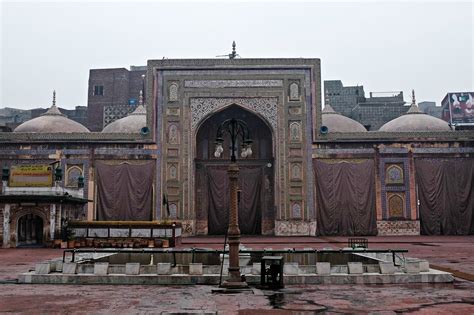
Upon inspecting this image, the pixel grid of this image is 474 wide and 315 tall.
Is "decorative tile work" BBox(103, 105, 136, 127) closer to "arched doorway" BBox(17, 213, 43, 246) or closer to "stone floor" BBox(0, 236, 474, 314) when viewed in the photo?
"arched doorway" BBox(17, 213, 43, 246)

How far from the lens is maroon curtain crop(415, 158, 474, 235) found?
28.7m

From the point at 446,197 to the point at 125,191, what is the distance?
17.6 m

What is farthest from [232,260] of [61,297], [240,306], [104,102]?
[104,102]

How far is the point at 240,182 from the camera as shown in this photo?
3056cm

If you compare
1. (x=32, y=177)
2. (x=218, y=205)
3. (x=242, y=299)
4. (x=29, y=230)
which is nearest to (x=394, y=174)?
(x=218, y=205)

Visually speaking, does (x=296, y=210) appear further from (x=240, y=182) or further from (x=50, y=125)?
(x=50, y=125)

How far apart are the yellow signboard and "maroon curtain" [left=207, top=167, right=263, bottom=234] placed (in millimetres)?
10018

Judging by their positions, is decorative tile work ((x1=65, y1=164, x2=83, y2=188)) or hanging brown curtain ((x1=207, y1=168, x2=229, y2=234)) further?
hanging brown curtain ((x1=207, y1=168, x2=229, y2=234))

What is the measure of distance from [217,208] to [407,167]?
10.9 meters

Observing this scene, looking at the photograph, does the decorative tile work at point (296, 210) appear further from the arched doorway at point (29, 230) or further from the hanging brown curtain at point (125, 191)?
the arched doorway at point (29, 230)

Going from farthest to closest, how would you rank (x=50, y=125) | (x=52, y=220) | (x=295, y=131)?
(x=50, y=125)
(x=295, y=131)
(x=52, y=220)

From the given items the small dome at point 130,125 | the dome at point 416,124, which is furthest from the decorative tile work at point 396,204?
the small dome at point 130,125

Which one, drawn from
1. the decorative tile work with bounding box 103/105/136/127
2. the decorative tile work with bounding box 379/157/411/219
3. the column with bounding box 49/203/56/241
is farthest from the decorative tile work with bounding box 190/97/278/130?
the decorative tile work with bounding box 103/105/136/127

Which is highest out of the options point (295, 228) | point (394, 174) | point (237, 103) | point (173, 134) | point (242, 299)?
point (237, 103)
